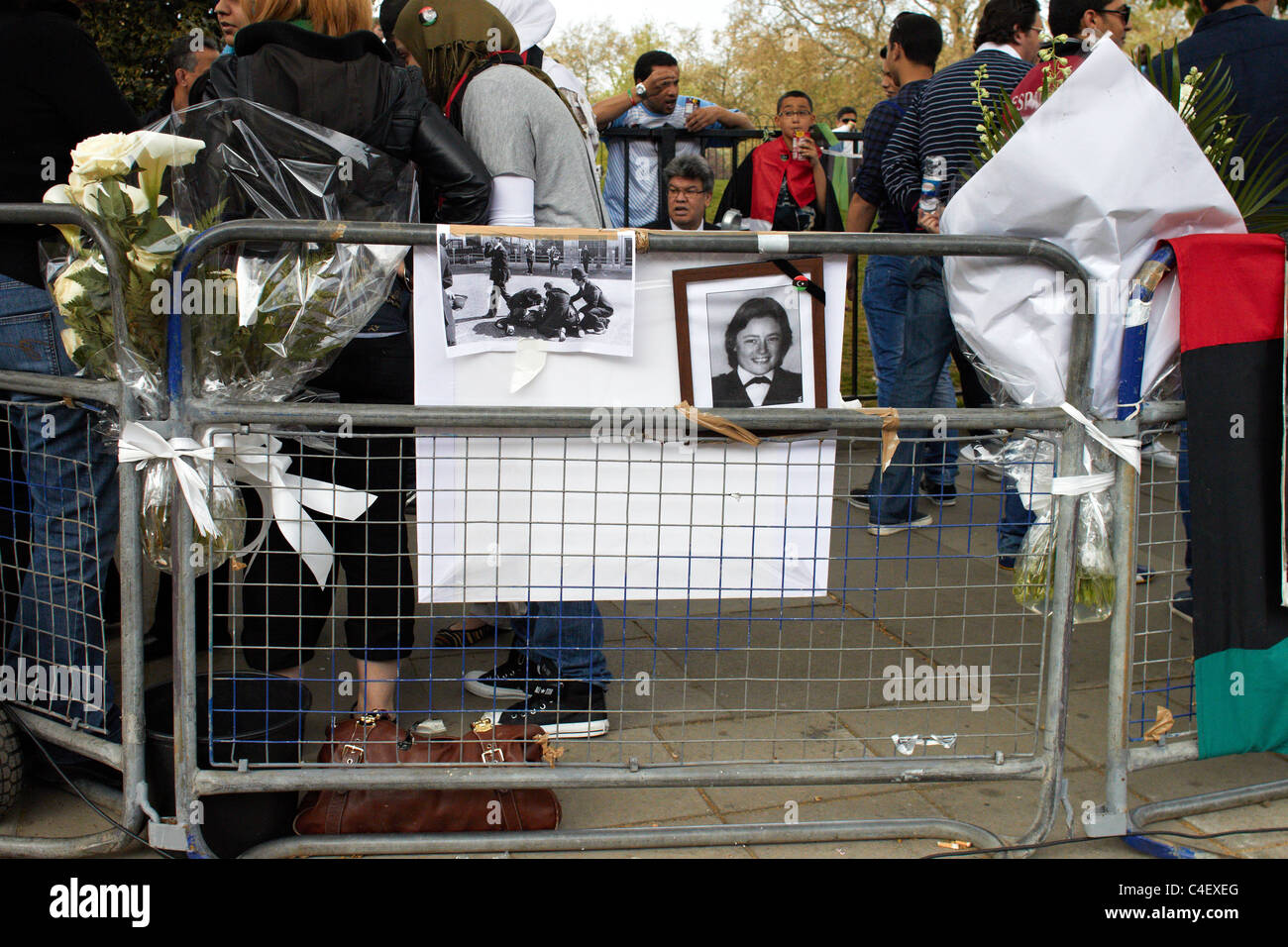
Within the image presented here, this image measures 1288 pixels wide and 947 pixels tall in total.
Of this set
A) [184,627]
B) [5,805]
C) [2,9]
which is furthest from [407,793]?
[2,9]

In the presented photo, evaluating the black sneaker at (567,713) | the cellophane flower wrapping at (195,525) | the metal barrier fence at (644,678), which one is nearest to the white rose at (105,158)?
the metal barrier fence at (644,678)

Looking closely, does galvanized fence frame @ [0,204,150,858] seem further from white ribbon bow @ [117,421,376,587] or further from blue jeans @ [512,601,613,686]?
blue jeans @ [512,601,613,686]

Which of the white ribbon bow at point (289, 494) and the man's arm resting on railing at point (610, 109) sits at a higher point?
the man's arm resting on railing at point (610, 109)

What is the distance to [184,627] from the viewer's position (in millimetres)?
2674

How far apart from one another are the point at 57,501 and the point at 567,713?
5.37ft

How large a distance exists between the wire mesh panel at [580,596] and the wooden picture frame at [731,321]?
169 millimetres

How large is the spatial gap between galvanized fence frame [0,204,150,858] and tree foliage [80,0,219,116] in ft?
26.7

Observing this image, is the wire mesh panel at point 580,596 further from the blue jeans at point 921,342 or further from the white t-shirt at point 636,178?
the white t-shirt at point 636,178

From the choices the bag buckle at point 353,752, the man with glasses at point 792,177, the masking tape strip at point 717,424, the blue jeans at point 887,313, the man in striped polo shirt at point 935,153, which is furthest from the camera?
the man with glasses at point 792,177

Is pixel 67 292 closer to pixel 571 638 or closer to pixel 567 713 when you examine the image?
pixel 571 638

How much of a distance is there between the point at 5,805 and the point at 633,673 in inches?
78.5

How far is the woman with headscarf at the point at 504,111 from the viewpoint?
130 inches

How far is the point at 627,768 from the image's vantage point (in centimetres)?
281

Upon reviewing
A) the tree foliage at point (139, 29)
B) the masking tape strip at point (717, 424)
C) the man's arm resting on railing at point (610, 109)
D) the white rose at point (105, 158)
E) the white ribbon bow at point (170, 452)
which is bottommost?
the white ribbon bow at point (170, 452)
